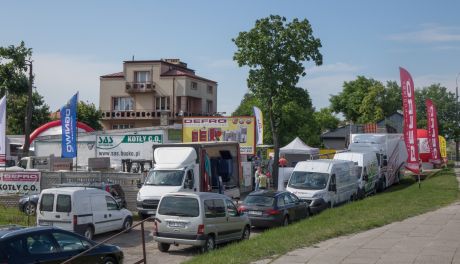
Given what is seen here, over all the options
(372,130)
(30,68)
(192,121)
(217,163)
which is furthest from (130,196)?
(372,130)

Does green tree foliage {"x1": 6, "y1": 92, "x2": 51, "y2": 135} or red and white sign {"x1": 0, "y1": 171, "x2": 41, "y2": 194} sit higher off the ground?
green tree foliage {"x1": 6, "y1": 92, "x2": 51, "y2": 135}

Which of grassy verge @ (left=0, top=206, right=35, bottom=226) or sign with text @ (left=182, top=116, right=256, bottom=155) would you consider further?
sign with text @ (left=182, top=116, right=256, bottom=155)

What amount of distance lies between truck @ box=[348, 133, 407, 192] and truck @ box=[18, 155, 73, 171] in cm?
1816

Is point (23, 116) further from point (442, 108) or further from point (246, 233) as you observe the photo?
point (442, 108)

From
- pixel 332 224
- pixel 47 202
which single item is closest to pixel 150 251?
pixel 47 202

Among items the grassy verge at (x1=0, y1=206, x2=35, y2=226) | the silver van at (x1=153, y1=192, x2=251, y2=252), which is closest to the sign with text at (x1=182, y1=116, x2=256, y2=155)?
the grassy verge at (x1=0, y1=206, x2=35, y2=226)

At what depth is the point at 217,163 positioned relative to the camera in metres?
26.8

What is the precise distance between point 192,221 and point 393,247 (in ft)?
17.0

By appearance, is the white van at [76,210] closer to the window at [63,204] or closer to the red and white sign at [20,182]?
the window at [63,204]

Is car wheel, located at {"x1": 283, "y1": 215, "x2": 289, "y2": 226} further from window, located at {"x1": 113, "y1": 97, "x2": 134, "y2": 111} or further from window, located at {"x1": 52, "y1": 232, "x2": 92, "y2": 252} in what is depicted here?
window, located at {"x1": 113, "y1": 97, "x2": 134, "y2": 111}

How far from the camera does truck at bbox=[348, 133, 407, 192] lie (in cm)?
3588

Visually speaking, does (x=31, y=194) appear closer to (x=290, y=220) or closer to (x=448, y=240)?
(x=290, y=220)

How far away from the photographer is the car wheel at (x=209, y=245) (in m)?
15.2

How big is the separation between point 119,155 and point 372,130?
78.2ft
